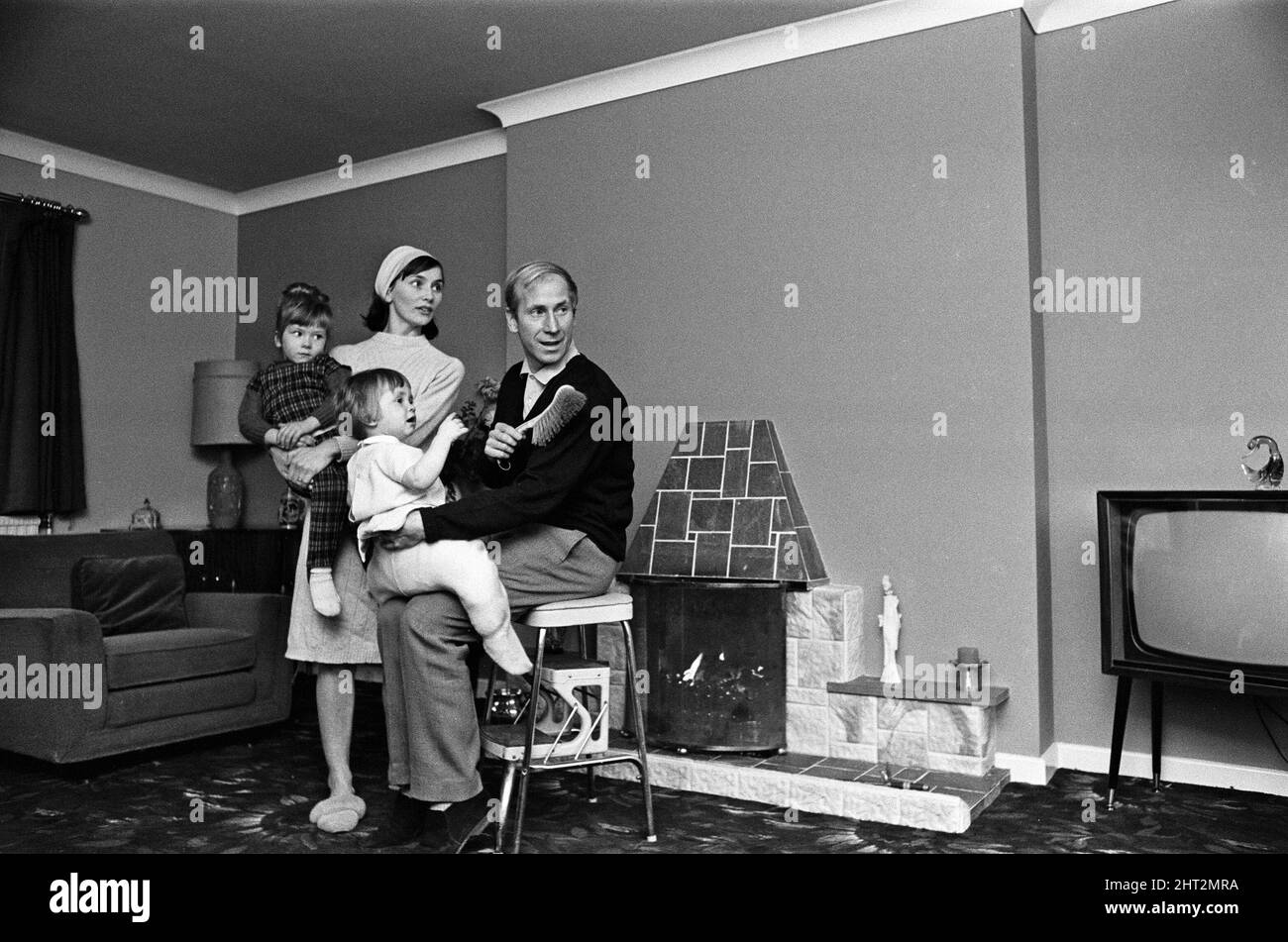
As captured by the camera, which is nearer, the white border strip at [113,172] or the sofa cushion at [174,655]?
the sofa cushion at [174,655]

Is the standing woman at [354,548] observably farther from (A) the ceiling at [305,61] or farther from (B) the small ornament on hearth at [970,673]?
(B) the small ornament on hearth at [970,673]

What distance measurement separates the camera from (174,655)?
3.59 m

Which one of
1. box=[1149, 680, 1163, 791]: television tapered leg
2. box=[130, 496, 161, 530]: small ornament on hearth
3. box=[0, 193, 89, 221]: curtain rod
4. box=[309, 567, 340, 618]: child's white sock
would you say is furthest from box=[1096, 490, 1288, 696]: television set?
box=[0, 193, 89, 221]: curtain rod

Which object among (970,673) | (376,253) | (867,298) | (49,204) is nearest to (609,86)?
(867,298)

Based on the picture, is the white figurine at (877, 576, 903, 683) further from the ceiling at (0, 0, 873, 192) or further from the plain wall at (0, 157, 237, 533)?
the plain wall at (0, 157, 237, 533)

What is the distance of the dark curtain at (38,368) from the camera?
4594 millimetres

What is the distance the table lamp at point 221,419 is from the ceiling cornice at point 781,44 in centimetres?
187

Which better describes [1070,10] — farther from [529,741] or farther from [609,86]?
[529,741]

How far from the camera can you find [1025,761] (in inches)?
127

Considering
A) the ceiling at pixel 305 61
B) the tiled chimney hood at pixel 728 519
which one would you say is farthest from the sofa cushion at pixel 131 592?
the ceiling at pixel 305 61

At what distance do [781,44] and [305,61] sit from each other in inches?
69.4

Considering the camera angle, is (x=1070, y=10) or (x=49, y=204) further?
(x=49, y=204)

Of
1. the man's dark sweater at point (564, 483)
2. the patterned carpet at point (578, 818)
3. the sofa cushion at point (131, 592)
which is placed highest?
the man's dark sweater at point (564, 483)

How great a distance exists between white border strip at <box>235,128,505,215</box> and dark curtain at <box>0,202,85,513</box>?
962 millimetres
